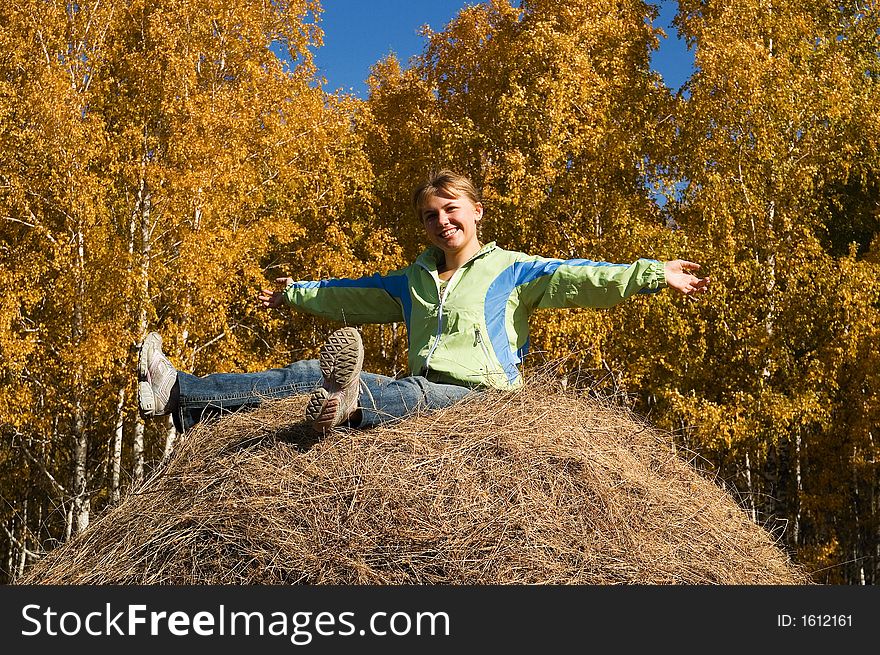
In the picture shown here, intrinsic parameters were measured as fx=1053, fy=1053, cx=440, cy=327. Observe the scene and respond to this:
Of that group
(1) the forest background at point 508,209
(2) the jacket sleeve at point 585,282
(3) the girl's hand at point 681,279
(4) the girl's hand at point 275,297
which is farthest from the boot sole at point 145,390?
(1) the forest background at point 508,209

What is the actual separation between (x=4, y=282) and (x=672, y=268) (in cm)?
1175

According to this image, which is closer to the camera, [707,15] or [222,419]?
[222,419]

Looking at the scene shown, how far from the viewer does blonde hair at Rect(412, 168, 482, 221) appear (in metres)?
5.55

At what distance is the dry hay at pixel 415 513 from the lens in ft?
13.9

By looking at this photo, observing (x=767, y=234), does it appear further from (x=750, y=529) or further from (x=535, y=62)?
(x=750, y=529)

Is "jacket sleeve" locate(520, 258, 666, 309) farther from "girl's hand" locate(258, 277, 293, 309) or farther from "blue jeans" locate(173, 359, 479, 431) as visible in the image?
"girl's hand" locate(258, 277, 293, 309)

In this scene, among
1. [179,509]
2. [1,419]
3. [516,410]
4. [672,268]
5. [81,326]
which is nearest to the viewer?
[179,509]

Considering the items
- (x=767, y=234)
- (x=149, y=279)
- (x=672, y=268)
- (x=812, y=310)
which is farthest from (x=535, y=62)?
(x=672, y=268)

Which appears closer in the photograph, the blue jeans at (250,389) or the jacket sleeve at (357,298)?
the blue jeans at (250,389)

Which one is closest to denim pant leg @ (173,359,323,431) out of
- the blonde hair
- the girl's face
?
the girl's face

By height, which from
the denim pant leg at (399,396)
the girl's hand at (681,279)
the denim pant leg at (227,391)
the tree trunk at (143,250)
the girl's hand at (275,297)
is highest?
the tree trunk at (143,250)

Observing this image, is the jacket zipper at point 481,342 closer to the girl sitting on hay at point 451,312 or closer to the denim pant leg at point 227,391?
the girl sitting on hay at point 451,312

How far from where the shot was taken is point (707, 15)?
18812 mm

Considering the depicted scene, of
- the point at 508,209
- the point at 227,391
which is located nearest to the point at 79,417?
the point at 508,209
